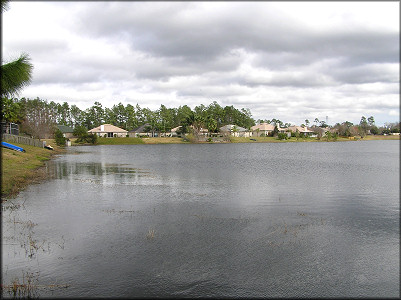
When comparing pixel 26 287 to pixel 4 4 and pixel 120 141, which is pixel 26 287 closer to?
pixel 4 4

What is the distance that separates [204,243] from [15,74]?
962 cm

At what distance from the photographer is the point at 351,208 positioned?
19.7 m

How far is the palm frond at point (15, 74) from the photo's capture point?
295 inches

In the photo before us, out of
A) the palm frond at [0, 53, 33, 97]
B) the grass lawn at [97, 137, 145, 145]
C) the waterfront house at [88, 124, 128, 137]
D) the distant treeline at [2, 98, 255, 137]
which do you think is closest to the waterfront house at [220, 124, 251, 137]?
the distant treeline at [2, 98, 255, 137]

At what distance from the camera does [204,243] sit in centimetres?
1370

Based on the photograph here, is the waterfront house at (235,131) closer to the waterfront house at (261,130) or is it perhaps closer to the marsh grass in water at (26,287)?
the waterfront house at (261,130)

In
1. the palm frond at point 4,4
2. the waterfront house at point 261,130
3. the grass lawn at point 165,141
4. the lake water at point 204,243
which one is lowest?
the lake water at point 204,243

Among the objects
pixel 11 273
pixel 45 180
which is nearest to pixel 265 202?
pixel 11 273

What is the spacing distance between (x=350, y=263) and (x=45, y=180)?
27526 mm

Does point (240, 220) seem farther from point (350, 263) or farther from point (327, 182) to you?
point (327, 182)

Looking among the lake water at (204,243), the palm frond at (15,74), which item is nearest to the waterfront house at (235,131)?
the lake water at (204,243)

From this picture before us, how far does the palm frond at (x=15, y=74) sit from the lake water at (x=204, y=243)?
20.1 feet

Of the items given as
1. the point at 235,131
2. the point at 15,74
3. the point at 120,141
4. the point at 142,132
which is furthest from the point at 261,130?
the point at 15,74

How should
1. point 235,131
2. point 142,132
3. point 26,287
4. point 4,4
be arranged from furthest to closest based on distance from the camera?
point 142,132 → point 235,131 → point 26,287 → point 4,4
